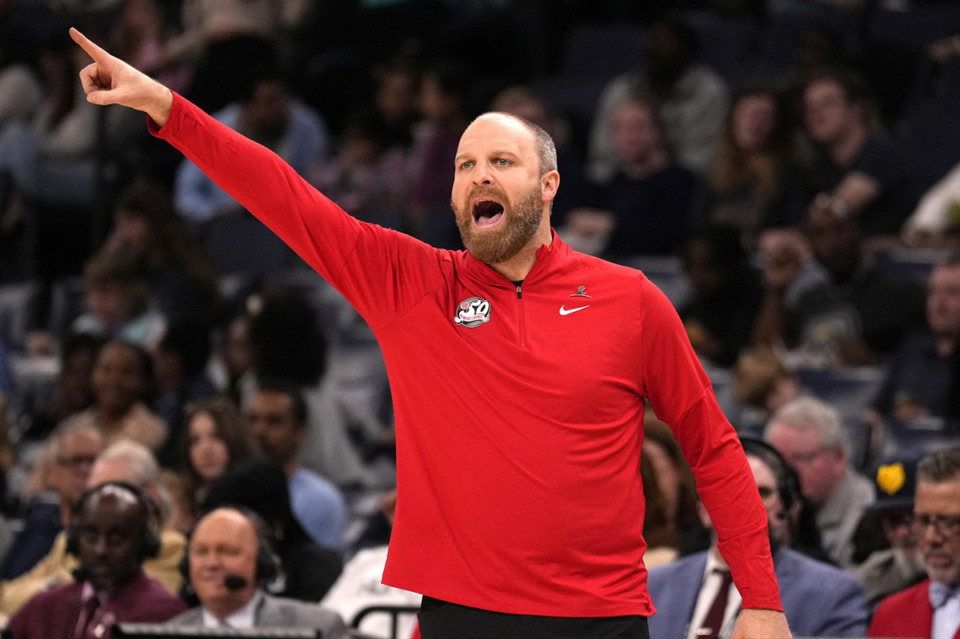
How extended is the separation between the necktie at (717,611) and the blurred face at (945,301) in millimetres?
2412

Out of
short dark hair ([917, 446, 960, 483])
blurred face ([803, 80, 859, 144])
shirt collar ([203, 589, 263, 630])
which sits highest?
blurred face ([803, 80, 859, 144])

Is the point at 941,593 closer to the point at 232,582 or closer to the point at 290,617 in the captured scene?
the point at 290,617

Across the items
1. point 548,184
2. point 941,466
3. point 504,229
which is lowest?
point 941,466

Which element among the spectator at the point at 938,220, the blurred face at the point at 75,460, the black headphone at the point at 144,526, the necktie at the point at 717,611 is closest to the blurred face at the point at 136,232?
the blurred face at the point at 75,460

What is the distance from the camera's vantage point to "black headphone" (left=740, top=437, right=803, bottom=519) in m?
4.39

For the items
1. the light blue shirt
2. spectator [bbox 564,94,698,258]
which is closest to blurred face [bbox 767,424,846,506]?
the light blue shirt

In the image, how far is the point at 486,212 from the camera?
3023 millimetres

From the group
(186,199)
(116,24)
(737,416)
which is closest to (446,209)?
(186,199)

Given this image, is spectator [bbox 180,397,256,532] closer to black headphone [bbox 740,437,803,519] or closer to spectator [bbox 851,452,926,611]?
black headphone [bbox 740,437,803,519]

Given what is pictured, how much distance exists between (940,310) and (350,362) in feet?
9.41

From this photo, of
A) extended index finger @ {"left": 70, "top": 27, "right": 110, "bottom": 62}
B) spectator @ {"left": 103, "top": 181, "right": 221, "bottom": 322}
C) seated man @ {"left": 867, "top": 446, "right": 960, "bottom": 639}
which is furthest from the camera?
spectator @ {"left": 103, "top": 181, "right": 221, "bottom": 322}

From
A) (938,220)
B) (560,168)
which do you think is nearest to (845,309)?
(938,220)

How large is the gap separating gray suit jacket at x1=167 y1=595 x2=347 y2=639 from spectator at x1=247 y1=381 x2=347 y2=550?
3.79 ft

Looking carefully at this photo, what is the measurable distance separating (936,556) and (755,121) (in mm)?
3817
